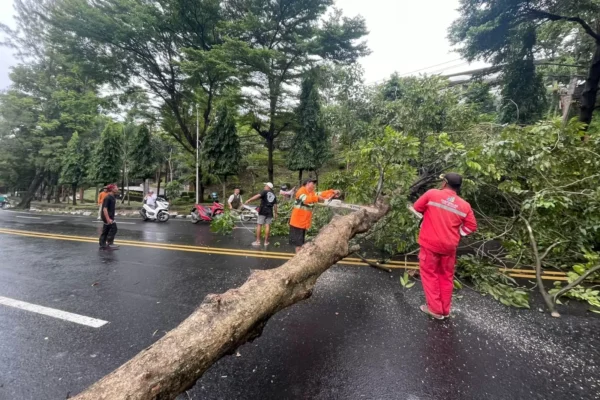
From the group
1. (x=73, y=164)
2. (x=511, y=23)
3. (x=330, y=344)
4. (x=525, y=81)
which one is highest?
(x=511, y=23)

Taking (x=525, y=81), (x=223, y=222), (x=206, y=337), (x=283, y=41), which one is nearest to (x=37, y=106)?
(x=283, y=41)

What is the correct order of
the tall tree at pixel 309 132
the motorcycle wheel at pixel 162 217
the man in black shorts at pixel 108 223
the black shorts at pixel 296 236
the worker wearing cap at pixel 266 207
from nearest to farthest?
the black shorts at pixel 296 236 → the man in black shorts at pixel 108 223 → the worker wearing cap at pixel 266 207 → the motorcycle wheel at pixel 162 217 → the tall tree at pixel 309 132

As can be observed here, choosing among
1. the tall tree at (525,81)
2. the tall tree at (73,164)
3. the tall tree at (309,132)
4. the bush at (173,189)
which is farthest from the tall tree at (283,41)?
the tall tree at (73,164)

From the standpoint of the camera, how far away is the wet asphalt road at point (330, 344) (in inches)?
81.5

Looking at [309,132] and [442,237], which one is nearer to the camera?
[442,237]

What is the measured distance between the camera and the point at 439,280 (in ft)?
10.3

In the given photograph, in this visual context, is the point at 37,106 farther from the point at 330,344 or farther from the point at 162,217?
the point at 330,344

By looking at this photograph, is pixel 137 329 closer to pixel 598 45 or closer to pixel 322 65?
pixel 322 65

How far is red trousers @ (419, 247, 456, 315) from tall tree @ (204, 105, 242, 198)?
14.4 meters

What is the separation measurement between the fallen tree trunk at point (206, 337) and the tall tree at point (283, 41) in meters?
13.0

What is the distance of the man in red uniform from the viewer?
303cm

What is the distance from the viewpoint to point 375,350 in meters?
2.54

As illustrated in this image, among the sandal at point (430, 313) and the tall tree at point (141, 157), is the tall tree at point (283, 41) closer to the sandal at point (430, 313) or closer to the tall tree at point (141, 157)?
the tall tree at point (141, 157)

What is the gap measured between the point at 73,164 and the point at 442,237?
2526cm
